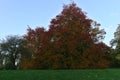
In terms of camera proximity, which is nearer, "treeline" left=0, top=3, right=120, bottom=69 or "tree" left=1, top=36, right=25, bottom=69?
"treeline" left=0, top=3, right=120, bottom=69

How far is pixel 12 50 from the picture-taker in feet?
192

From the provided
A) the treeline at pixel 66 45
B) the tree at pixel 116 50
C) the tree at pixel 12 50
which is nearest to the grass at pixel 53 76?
the treeline at pixel 66 45

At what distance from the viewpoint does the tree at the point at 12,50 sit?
2301 inches

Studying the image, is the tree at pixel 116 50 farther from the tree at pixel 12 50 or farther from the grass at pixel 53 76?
the grass at pixel 53 76

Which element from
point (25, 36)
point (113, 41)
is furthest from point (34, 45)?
point (113, 41)

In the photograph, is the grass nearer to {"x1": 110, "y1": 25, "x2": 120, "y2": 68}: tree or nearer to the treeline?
the treeline

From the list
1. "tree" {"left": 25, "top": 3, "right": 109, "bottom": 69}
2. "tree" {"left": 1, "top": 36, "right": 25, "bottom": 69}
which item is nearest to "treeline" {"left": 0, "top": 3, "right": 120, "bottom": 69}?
"tree" {"left": 25, "top": 3, "right": 109, "bottom": 69}

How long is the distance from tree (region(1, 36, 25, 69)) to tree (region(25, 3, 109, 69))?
7382 millimetres

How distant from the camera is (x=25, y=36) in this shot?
2138 inches

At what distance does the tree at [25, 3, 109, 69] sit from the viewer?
47.2 meters

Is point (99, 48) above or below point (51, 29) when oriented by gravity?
below

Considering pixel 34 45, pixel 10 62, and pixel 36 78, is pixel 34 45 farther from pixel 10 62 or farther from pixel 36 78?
pixel 36 78

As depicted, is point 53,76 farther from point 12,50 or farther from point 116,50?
point 116,50

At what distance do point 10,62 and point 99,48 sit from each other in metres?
18.1
